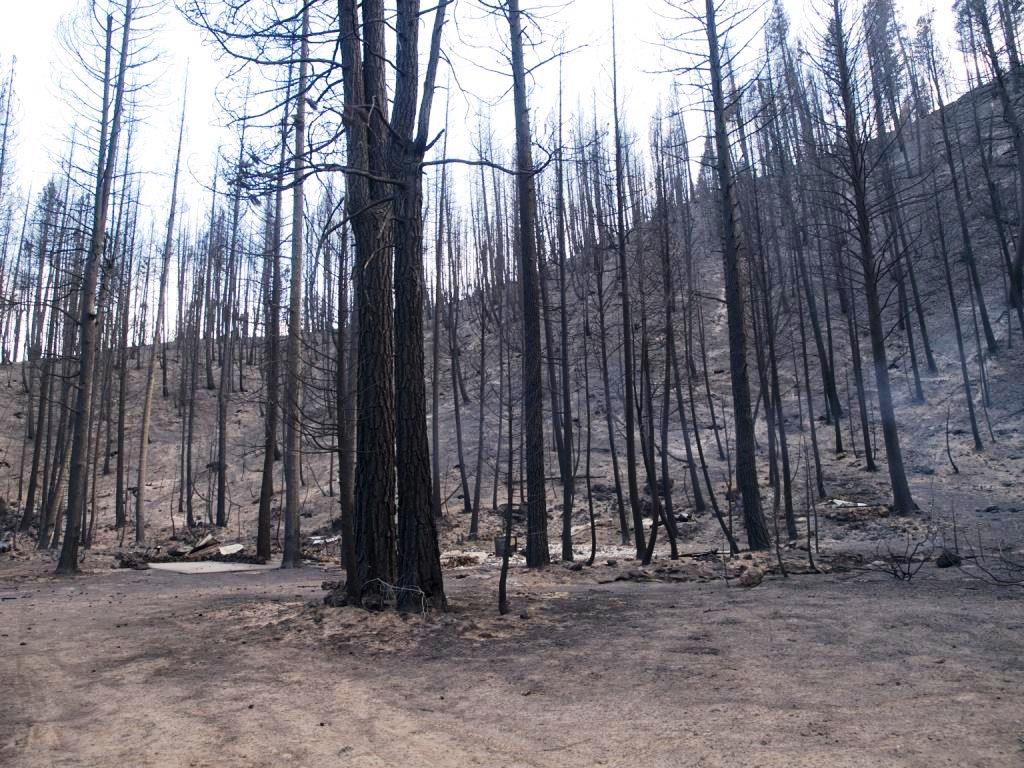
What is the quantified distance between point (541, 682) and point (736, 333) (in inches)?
391

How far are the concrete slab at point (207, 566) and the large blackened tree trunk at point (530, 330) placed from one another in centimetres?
688

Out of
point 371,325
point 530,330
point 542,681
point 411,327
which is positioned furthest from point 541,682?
point 530,330

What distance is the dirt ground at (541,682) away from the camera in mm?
3326

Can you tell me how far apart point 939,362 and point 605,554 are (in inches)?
732

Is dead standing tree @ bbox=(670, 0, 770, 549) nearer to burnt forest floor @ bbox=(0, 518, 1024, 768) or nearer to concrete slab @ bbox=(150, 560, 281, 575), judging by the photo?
burnt forest floor @ bbox=(0, 518, 1024, 768)

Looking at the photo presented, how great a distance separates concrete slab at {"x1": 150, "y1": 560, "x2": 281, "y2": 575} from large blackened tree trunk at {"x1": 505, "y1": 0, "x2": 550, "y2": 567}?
6880 millimetres

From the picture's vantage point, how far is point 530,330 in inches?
478

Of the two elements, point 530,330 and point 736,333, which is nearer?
point 530,330

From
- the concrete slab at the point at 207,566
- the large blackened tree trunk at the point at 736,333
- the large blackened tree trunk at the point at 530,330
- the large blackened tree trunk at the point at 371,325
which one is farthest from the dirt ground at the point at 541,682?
the concrete slab at the point at 207,566

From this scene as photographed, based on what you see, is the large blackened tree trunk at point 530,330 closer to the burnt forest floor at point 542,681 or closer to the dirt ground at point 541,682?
the burnt forest floor at point 542,681

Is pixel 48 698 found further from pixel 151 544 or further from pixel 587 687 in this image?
pixel 151 544

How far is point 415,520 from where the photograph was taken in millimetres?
6938

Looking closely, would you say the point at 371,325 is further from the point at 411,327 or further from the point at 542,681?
the point at 542,681

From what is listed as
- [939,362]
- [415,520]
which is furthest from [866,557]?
[939,362]
